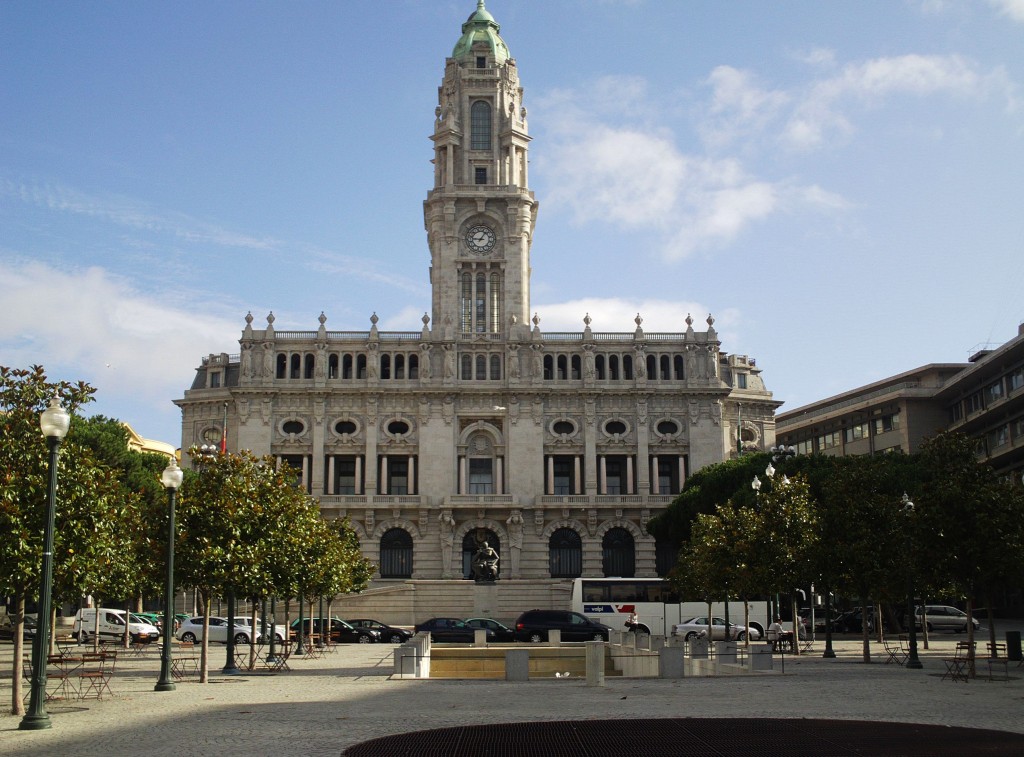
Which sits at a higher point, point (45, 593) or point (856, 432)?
point (856, 432)

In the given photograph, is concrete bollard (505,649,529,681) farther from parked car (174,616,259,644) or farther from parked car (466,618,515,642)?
parked car (174,616,259,644)

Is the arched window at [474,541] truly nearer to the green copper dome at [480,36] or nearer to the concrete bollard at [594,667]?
the green copper dome at [480,36]

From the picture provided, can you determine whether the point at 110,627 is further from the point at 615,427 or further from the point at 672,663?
the point at 615,427

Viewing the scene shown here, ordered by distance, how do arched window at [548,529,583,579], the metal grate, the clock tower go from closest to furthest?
the metal grate
arched window at [548,529,583,579]
the clock tower

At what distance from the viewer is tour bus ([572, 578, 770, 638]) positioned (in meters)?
64.3

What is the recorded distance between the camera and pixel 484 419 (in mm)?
89938

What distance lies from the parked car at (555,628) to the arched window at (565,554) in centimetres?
3162

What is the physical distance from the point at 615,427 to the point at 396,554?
20206 millimetres

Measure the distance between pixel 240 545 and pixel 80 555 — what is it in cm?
894

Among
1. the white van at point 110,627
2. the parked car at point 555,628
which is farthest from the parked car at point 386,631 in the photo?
the white van at point 110,627

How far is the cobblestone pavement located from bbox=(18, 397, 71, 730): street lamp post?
1.27 ft

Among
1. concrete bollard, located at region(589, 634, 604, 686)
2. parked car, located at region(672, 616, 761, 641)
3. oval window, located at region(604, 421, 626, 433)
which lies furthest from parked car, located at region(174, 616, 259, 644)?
oval window, located at region(604, 421, 626, 433)

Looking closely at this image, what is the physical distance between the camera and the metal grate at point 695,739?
17.3m

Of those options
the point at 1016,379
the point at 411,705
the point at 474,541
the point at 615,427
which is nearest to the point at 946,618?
the point at 1016,379
